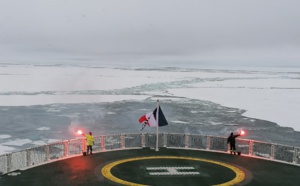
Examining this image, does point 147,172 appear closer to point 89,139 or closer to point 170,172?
point 170,172

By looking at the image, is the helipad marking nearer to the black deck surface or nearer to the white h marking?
the black deck surface

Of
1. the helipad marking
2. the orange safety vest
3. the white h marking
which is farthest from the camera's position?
the orange safety vest

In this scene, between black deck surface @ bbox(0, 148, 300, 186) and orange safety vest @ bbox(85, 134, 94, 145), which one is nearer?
black deck surface @ bbox(0, 148, 300, 186)

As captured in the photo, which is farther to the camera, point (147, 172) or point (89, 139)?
point (89, 139)

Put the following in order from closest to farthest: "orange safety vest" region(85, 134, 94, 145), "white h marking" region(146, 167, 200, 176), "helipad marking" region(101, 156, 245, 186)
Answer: "helipad marking" region(101, 156, 245, 186) < "white h marking" region(146, 167, 200, 176) < "orange safety vest" region(85, 134, 94, 145)

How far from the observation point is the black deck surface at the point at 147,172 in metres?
18.3

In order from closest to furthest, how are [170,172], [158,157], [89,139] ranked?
1. [170,172]
2. [158,157]
3. [89,139]

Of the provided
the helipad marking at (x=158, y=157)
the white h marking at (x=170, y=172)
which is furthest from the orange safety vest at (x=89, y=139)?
the white h marking at (x=170, y=172)

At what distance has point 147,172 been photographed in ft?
65.7

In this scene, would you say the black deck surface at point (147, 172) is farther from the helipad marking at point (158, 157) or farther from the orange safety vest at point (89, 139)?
the orange safety vest at point (89, 139)

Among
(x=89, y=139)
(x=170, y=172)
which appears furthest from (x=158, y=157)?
(x=89, y=139)

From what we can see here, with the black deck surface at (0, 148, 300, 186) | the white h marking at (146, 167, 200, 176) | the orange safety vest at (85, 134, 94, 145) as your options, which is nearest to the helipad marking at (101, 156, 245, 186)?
the black deck surface at (0, 148, 300, 186)

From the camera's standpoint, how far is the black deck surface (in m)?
18.3

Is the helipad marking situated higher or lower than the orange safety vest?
lower
